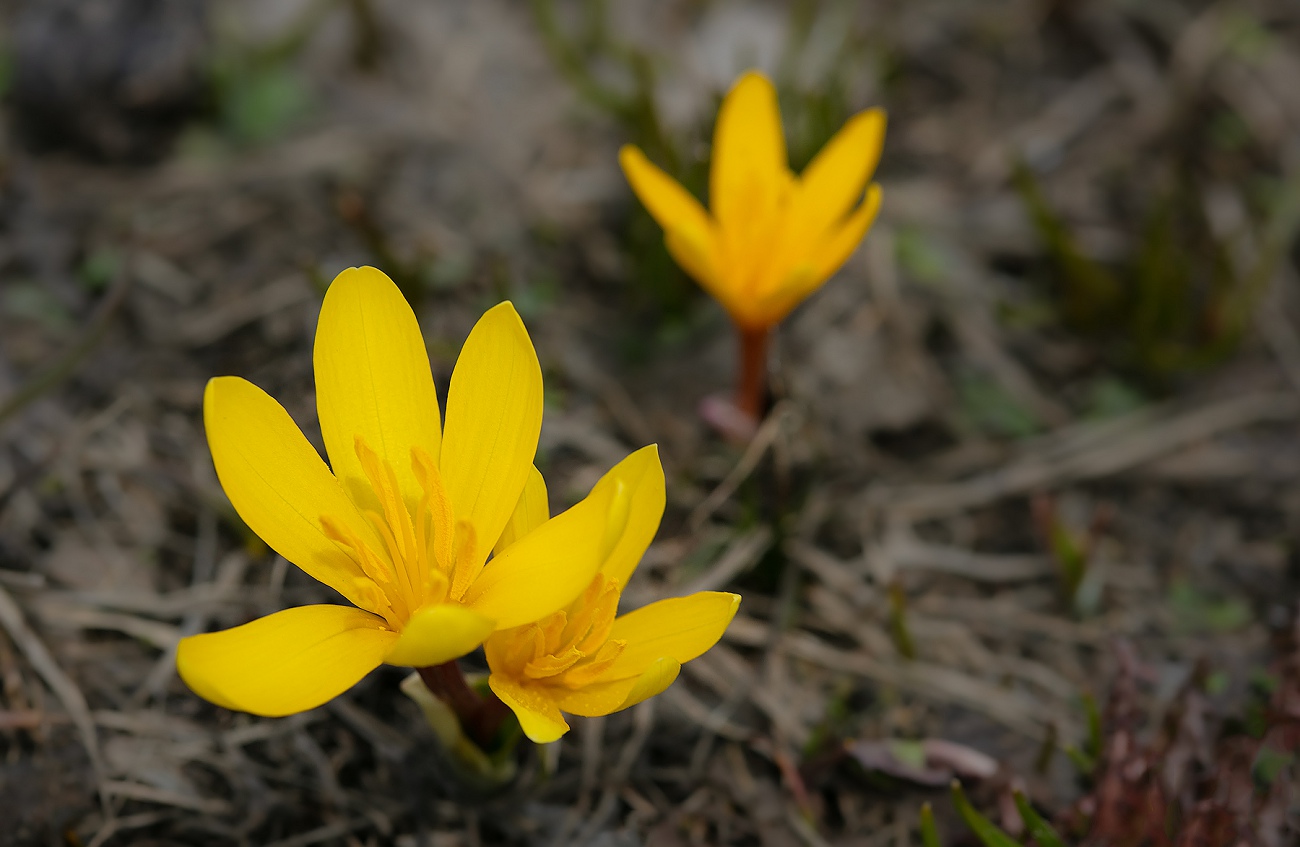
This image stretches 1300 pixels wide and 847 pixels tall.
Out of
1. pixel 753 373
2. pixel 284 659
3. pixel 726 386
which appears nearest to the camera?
pixel 284 659

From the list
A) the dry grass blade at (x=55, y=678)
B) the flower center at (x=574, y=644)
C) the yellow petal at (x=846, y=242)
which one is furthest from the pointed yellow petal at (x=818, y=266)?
the dry grass blade at (x=55, y=678)

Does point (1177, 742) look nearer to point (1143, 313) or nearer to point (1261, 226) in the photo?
point (1143, 313)

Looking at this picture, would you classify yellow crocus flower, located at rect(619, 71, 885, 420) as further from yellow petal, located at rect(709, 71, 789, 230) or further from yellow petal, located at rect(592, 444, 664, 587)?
yellow petal, located at rect(592, 444, 664, 587)

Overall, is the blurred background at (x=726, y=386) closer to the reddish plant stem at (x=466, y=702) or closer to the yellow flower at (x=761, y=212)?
the reddish plant stem at (x=466, y=702)

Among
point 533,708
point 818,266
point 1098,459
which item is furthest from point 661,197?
point 1098,459

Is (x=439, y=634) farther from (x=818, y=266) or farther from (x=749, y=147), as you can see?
(x=749, y=147)

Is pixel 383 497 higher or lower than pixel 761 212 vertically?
lower

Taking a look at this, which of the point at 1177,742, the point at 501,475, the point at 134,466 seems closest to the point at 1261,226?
the point at 1177,742
